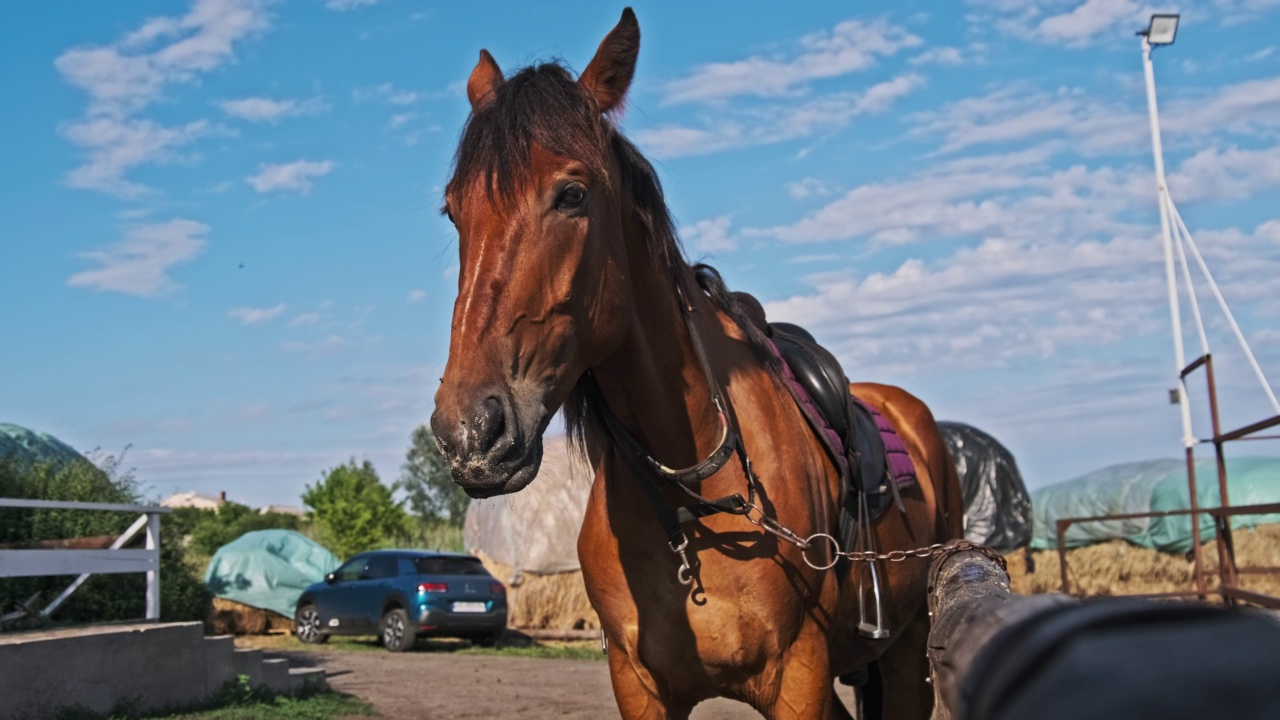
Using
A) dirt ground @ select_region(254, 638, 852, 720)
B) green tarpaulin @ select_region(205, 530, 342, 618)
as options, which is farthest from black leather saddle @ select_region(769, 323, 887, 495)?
green tarpaulin @ select_region(205, 530, 342, 618)

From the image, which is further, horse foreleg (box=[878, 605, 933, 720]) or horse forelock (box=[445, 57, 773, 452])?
horse foreleg (box=[878, 605, 933, 720])

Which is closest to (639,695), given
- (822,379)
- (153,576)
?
(822,379)

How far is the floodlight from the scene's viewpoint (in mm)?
13430

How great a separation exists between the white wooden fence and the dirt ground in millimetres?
2331

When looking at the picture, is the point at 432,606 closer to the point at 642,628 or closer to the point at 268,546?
the point at 268,546

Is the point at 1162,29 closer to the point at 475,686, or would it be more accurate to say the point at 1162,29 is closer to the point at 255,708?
the point at 475,686

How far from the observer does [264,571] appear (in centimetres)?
2145

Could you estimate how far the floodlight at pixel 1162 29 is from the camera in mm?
13430

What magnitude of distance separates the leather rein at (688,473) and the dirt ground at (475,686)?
6.95 metres

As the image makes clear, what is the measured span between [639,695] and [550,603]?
17.5m

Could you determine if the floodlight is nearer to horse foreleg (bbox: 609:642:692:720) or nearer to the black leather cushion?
the black leather cushion

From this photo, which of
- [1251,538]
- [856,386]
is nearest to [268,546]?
[1251,538]

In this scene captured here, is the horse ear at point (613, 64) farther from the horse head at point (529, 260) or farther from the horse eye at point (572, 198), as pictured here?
the horse eye at point (572, 198)

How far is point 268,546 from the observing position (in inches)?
883
